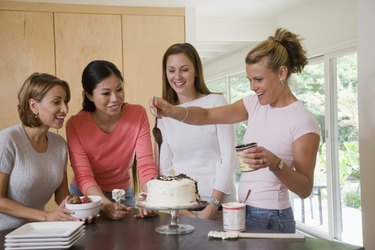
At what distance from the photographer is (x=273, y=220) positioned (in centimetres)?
163

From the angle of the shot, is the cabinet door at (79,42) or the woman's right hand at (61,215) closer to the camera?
the woman's right hand at (61,215)

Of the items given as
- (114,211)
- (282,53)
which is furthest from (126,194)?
(282,53)

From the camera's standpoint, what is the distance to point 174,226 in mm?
1537

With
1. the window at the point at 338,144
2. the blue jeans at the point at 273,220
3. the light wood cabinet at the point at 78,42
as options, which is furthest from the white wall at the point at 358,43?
the light wood cabinet at the point at 78,42

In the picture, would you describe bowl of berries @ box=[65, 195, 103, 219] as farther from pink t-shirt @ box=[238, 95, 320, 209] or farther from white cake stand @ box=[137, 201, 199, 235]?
pink t-shirt @ box=[238, 95, 320, 209]

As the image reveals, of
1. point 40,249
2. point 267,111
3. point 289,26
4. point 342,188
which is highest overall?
point 289,26

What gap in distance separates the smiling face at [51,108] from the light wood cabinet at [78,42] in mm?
2011

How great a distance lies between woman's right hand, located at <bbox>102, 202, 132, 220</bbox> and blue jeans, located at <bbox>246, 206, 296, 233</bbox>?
1.76 ft

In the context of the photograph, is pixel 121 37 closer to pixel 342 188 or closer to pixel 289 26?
pixel 289 26

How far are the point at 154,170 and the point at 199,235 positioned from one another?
2.09 feet

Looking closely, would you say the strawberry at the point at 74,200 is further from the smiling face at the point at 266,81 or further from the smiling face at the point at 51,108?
the smiling face at the point at 266,81

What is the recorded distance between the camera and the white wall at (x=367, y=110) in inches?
99.3

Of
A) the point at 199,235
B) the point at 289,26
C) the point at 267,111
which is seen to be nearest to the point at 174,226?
the point at 199,235

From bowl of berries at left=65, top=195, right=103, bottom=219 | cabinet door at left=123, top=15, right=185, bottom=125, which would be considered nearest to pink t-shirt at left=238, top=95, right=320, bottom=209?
bowl of berries at left=65, top=195, right=103, bottom=219
